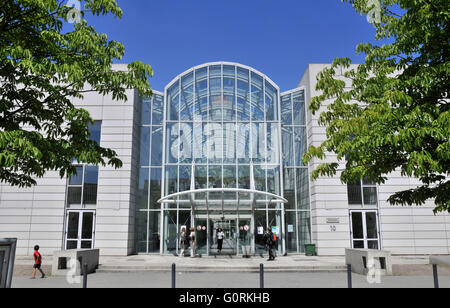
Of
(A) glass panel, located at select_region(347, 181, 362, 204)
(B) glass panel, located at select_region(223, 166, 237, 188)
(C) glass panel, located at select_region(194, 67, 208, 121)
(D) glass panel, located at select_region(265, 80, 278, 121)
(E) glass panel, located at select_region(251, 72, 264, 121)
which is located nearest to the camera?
(A) glass panel, located at select_region(347, 181, 362, 204)

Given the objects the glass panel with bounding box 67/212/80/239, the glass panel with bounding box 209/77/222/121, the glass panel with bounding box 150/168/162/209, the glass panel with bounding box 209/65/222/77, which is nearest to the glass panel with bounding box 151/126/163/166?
the glass panel with bounding box 150/168/162/209

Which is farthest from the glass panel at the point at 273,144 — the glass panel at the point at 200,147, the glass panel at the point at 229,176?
the glass panel at the point at 200,147

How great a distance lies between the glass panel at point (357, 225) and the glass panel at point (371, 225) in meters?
0.45

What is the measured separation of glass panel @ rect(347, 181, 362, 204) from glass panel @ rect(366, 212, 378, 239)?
1.06 meters

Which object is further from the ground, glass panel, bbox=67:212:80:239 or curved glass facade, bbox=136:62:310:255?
curved glass facade, bbox=136:62:310:255

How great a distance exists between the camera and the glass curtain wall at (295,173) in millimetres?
22891

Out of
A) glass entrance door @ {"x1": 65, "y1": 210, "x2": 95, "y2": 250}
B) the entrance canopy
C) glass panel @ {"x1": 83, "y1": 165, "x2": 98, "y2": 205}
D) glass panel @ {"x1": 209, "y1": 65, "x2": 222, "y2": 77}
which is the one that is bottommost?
glass entrance door @ {"x1": 65, "y1": 210, "x2": 95, "y2": 250}

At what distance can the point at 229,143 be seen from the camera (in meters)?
23.5

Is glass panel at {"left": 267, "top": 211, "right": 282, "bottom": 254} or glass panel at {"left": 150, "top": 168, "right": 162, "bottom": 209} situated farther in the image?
glass panel at {"left": 150, "top": 168, "right": 162, "bottom": 209}

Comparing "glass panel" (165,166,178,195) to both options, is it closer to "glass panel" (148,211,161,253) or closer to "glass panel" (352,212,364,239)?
"glass panel" (148,211,161,253)

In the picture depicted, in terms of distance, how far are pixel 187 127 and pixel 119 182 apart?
231 inches

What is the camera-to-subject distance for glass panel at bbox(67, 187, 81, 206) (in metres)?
22.4

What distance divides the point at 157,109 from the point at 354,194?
579 inches

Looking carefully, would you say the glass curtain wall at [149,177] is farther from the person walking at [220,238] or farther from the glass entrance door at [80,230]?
the person walking at [220,238]
